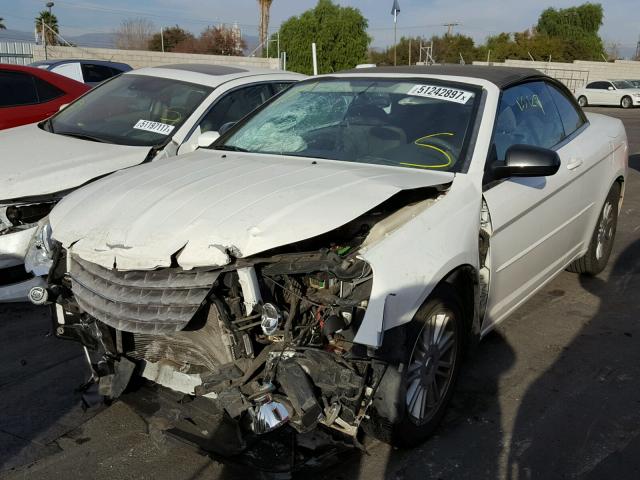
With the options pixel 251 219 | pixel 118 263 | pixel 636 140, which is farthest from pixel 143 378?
pixel 636 140

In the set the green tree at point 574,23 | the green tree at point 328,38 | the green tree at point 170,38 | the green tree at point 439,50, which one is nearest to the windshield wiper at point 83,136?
the green tree at point 328,38

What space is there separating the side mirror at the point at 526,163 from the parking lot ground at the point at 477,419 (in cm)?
112

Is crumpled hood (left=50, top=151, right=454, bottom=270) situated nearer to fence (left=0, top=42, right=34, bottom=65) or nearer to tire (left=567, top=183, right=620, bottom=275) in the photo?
tire (left=567, top=183, right=620, bottom=275)

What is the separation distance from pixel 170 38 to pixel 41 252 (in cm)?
5109

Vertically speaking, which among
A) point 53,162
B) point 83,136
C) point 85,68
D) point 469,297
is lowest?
point 469,297

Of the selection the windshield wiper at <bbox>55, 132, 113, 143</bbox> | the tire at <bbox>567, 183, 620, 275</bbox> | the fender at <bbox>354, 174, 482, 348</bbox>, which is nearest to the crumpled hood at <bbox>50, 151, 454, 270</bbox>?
the fender at <bbox>354, 174, 482, 348</bbox>

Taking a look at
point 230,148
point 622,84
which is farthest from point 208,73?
point 622,84

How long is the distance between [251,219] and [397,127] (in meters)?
1.48

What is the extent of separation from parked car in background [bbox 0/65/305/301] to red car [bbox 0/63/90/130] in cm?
130

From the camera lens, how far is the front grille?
286 cm

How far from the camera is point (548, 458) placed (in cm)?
328

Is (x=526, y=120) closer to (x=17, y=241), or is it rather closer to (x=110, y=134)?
(x=110, y=134)

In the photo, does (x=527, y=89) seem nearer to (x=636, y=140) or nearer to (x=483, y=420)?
(x=483, y=420)

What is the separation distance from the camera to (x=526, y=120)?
4.50 metres
